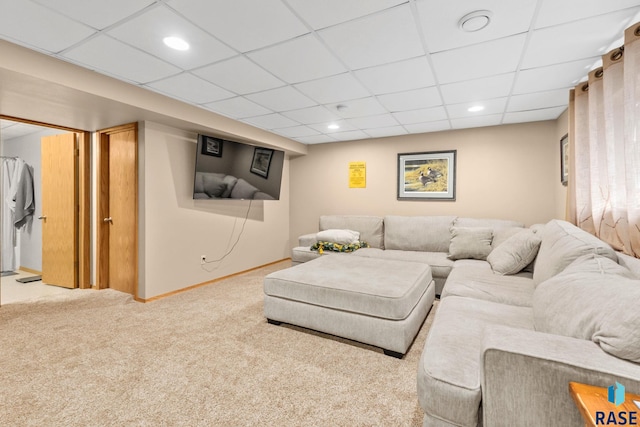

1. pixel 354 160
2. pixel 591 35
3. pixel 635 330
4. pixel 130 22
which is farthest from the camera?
pixel 354 160

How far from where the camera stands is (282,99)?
124 inches

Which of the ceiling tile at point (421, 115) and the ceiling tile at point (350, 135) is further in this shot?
the ceiling tile at point (350, 135)

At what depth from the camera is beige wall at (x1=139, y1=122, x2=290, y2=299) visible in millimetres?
3432

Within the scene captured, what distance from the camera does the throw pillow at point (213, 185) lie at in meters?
3.96

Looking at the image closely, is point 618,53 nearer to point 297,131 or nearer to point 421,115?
point 421,115

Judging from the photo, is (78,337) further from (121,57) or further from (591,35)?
(591,35)

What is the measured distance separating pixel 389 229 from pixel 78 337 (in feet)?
12.4

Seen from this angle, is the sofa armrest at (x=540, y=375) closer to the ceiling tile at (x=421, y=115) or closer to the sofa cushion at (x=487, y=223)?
the ceiling tile at (x=421, y=115)

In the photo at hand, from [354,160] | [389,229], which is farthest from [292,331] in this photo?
[354,160]

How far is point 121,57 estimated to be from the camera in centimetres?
223

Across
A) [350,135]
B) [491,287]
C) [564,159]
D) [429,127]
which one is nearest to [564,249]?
[491,287]

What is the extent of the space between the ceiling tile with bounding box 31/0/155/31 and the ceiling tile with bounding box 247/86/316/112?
1.37 metres

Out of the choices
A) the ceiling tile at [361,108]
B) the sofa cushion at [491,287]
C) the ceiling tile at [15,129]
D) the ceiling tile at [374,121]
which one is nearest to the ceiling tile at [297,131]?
the ceiling tile at [374,121]

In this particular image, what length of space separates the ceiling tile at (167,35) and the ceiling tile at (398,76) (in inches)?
45.7
